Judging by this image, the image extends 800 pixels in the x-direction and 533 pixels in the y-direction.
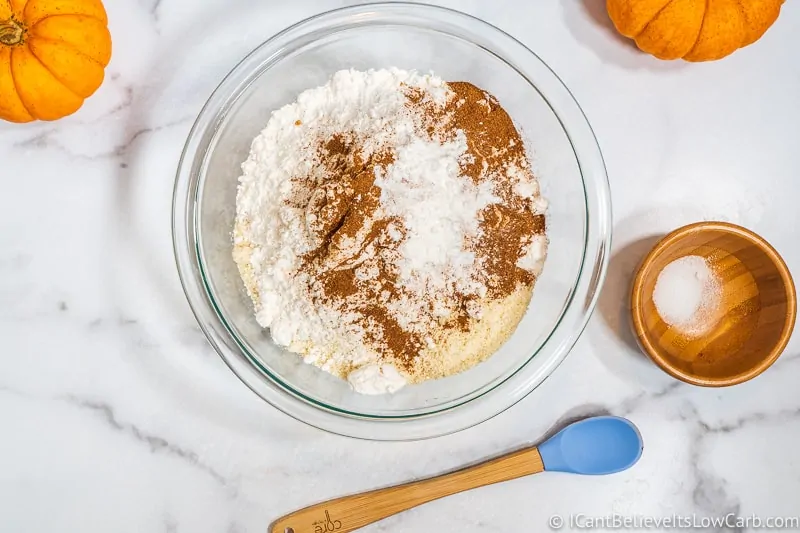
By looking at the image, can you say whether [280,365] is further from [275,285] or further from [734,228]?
[734,228]

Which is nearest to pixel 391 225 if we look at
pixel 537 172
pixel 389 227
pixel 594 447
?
pixel 389 227

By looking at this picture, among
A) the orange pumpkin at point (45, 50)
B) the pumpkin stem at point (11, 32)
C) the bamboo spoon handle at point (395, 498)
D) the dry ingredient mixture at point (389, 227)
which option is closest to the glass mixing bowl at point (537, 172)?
the dry ingredient mixture at point (389, 227)

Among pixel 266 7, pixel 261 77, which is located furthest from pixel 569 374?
pixel 266 7

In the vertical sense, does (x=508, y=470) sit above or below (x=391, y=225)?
below

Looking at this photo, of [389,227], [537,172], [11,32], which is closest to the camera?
A: [389,227]

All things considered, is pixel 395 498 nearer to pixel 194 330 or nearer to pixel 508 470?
pixel 508 470

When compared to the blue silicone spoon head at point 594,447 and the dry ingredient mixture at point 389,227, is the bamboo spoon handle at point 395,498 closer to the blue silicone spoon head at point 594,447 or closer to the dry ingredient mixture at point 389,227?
the blue silicone spoon head at point 594,447
